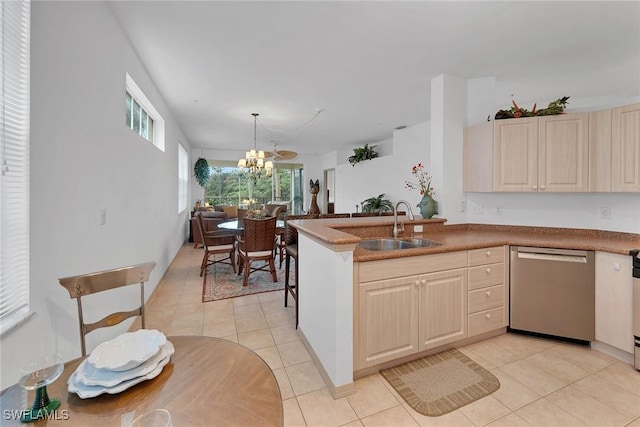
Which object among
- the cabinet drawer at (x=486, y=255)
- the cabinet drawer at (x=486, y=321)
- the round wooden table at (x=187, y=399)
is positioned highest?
the cabinet drawer at (x=486, y=255)

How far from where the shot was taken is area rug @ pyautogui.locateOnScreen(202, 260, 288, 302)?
358 centimetres

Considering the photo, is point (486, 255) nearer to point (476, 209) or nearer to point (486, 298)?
point (486, 298)

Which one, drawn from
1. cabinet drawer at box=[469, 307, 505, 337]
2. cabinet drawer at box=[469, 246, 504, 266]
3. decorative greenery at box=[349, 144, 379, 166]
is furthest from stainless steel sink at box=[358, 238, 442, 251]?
decorative greenery at box=[349, 144, 379, 166]

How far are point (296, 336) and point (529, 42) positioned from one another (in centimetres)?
343

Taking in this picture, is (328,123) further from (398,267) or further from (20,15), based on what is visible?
(20,15)

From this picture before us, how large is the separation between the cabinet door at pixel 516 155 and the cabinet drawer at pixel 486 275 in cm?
96

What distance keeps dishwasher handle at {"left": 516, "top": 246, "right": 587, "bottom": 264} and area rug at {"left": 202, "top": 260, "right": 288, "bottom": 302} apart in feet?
9.21

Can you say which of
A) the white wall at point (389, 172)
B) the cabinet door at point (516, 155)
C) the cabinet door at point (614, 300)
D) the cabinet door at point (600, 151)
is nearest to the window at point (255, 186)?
the white wall at point (389, 172)

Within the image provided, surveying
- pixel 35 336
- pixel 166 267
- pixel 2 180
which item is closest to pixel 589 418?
pixel 35 336

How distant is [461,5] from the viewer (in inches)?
79.8

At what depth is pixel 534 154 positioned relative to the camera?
2727 mm

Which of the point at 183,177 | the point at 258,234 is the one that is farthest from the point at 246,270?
the point at 183,177

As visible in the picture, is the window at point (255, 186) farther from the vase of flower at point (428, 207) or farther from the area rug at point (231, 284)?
the vase of flower at point (428, 207)

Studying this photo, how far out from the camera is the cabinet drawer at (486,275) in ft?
7.38
